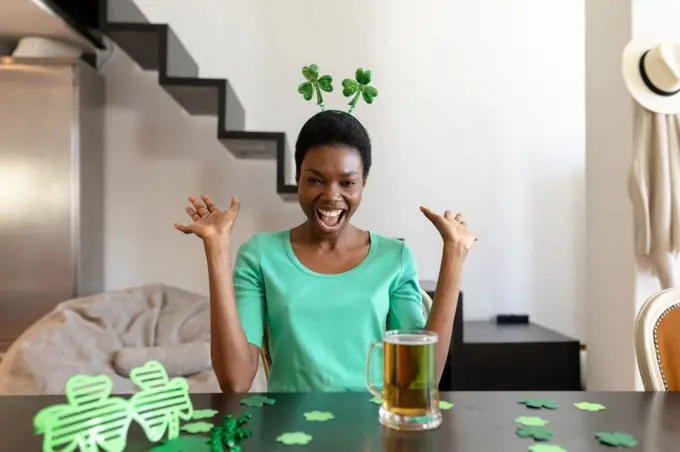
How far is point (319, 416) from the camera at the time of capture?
2.85 ft

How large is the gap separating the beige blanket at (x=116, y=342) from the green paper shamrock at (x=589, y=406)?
1.61 m

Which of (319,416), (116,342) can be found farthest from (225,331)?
(116,342)

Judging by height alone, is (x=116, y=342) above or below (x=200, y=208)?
Answer: below

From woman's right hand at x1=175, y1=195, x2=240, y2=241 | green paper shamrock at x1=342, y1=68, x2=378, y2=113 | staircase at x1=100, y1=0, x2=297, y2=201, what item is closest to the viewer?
woman's right hand at x1=175, y1=195, x2=240, y2=241

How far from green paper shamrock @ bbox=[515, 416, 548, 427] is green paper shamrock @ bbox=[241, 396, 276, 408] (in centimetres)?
36

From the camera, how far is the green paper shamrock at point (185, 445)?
747mm

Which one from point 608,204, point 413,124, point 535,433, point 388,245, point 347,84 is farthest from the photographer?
point 413,124

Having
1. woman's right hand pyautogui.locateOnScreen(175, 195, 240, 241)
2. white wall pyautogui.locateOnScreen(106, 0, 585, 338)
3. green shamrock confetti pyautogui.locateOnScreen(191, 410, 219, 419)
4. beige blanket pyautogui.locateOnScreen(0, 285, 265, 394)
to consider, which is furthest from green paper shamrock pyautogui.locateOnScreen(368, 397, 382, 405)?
white wall pyautogui.locateOnScreen(106, 0, 585, 338)

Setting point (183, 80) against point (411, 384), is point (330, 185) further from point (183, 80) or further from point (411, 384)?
point (183, 80)

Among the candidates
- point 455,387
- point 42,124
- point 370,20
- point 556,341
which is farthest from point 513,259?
point 42,124

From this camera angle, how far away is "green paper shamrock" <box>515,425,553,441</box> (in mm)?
790

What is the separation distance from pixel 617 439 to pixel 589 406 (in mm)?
143

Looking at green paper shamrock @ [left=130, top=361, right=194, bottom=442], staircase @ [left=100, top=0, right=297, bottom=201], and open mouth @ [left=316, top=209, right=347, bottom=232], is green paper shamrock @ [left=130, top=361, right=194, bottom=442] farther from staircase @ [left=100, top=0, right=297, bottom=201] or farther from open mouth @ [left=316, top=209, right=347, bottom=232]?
staircase @ [left=100, top=0, right=297, bottom=201]

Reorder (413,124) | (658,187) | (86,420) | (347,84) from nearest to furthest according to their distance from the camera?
1. (86,420)
2. (347,84)
3. (658,187)
4. (413,124)
